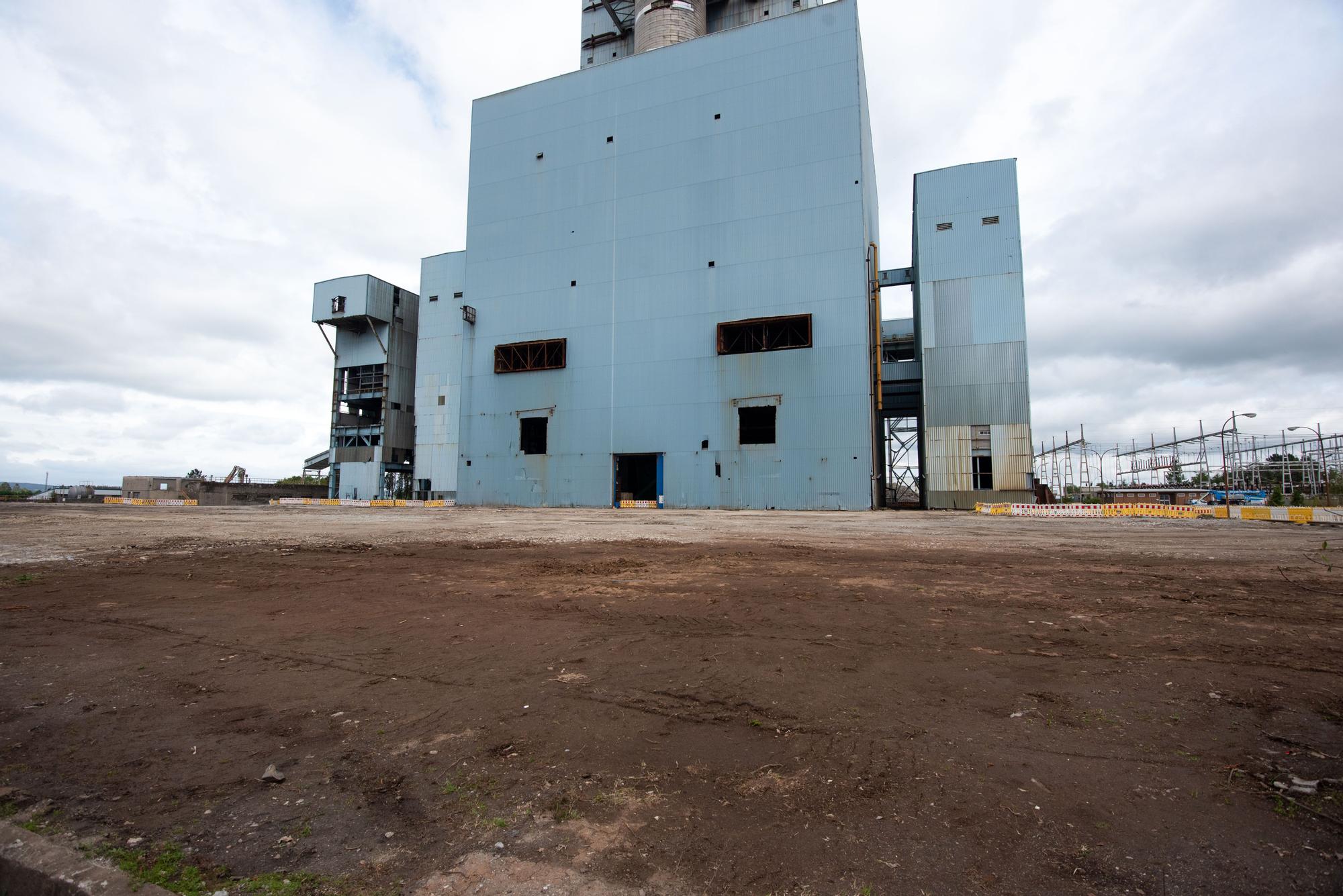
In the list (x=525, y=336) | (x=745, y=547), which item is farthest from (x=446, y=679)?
(x=525, y=336)

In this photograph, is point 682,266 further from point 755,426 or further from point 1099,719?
point 1099,719

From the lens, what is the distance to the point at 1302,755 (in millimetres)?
3105

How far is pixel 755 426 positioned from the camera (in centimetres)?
3450

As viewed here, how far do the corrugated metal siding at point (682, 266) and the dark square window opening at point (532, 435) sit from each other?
2.14ft

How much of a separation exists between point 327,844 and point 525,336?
38.8 meters

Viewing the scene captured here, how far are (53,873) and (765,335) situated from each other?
33.0 meters

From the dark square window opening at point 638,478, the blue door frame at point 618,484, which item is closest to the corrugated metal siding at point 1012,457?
the blue door frame at point 618,484

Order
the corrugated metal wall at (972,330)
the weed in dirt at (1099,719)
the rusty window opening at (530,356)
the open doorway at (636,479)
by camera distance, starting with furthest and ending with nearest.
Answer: the rusty window opening at (530,356)
the open doorway at (636,479)
the corrugated metal wall at (972,330)
the weed in dirt at (1099,719)

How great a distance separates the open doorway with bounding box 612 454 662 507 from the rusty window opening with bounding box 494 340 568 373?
24.8 feet

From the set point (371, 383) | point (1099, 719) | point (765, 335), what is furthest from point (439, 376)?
point (1099, 719)

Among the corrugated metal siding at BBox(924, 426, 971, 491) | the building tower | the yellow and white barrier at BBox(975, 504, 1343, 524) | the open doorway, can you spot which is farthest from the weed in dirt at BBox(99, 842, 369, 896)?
the building tower

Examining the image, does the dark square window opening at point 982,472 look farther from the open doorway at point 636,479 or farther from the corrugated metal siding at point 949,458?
the open doorway at point 636,479

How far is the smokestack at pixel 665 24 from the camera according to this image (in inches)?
1684

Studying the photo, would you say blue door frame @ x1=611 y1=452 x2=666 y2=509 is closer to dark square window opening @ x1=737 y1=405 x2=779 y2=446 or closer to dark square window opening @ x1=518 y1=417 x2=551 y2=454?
dark square window opening @ x1=737 y1=405 x2=779 y2=446
